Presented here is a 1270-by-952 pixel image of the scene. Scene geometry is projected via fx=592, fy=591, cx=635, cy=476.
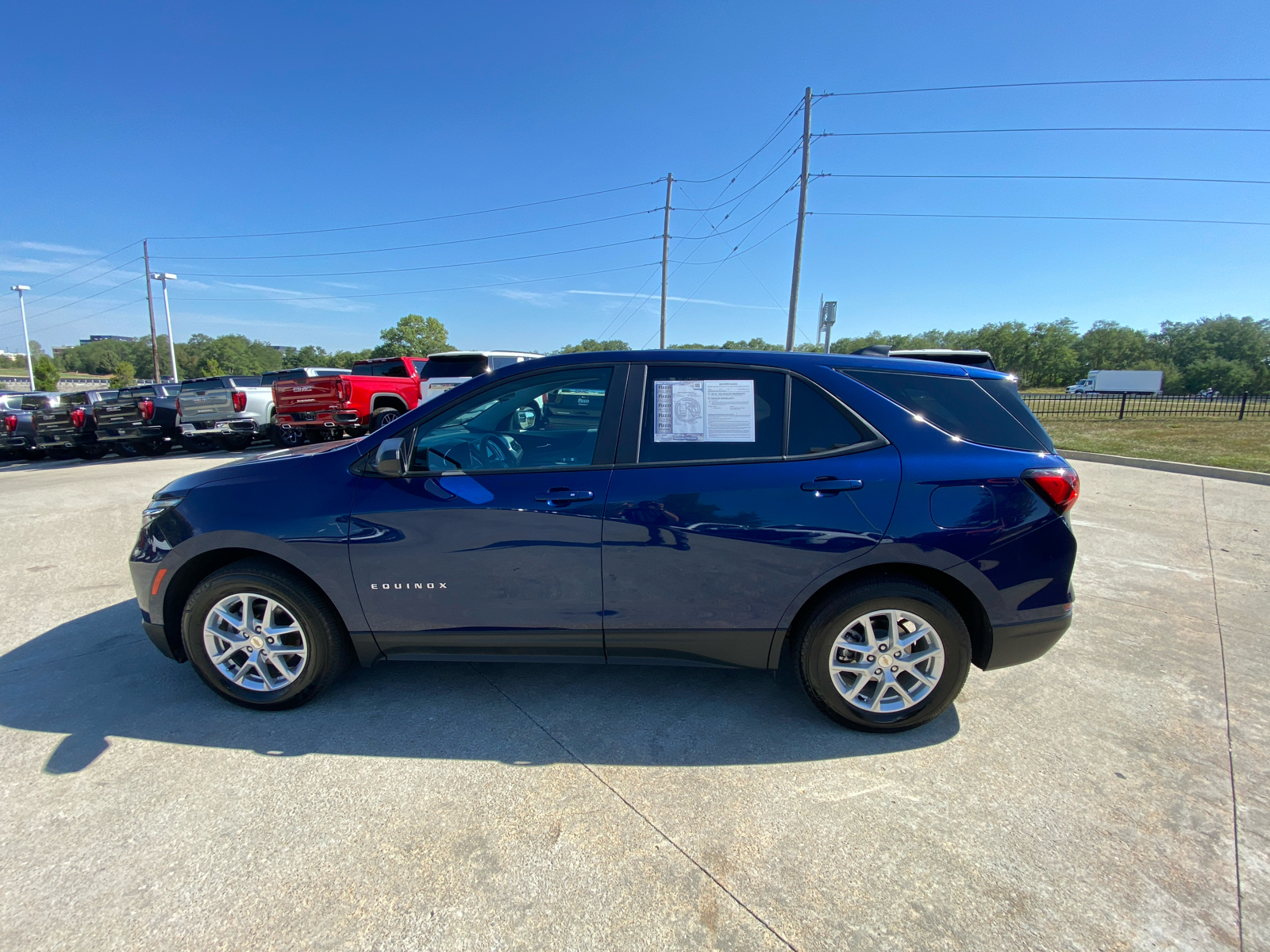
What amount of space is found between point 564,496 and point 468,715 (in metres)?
1.22

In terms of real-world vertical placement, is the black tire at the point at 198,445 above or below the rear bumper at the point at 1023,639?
below

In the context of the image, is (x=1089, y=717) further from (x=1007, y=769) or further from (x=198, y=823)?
(x=198, y=823)

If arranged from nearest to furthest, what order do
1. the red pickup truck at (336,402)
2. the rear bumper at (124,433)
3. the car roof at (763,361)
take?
1. the car roof at (763,361)
2. the red pickup truck at (336,402)
3. the rear bumper at (124,433)

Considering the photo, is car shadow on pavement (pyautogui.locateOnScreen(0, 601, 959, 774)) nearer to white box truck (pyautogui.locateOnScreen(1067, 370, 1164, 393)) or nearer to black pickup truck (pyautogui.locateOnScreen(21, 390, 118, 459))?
black pickup truck (pyautogui.locateOnScreen(21, 390, 118, 459))

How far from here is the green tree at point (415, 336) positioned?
77.0 meters

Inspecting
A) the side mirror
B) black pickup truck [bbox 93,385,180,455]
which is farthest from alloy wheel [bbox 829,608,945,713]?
black pickup truck [bbox 93,385,180,455]

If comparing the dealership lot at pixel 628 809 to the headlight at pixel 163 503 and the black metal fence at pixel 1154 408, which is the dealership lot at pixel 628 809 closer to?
the headlight at pixel 163 503

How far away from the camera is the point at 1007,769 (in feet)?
8.20

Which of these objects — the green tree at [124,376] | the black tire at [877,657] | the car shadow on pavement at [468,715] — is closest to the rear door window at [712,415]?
the black tire at [877,657]

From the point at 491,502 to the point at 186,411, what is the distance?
13.5 m

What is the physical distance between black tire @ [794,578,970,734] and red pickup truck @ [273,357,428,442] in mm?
10467

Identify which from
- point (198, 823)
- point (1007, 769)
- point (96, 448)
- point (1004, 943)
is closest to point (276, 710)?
point (198, 823)

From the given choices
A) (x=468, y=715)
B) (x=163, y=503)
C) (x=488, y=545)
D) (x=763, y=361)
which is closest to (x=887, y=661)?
(x=763, y=361)

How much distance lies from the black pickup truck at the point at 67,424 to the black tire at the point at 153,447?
67 cm
